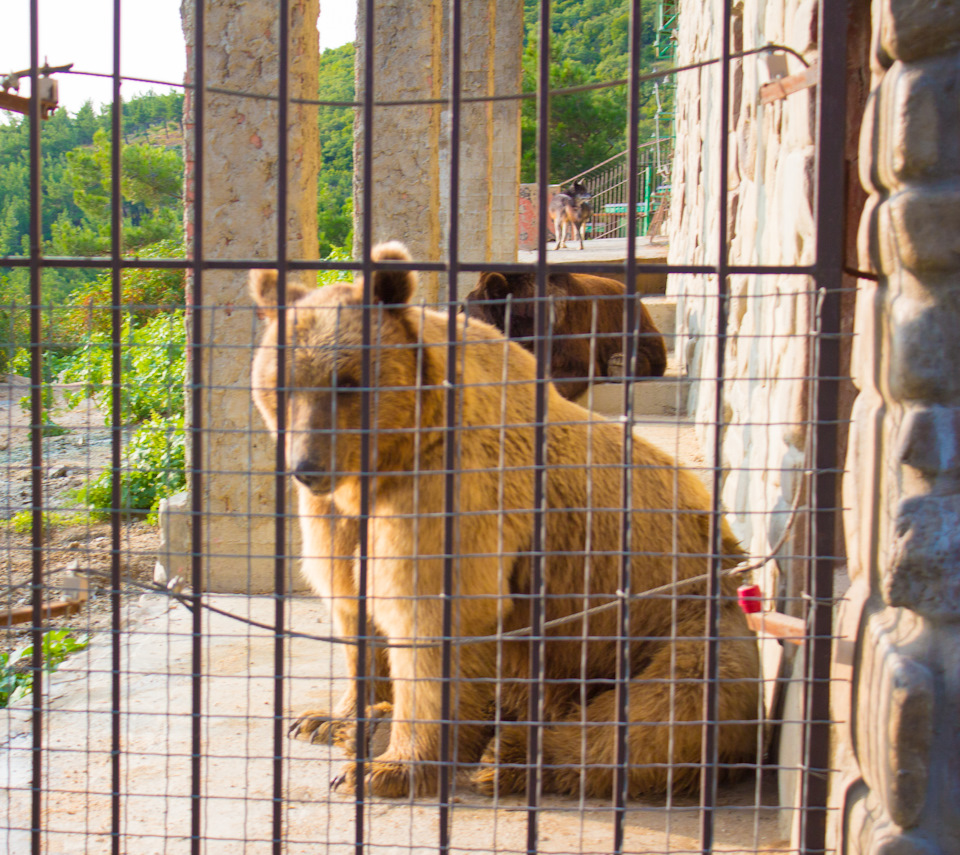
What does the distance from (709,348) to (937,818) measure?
4306 mm

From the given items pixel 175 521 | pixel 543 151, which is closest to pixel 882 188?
pixel 543 151

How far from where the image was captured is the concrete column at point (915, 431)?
6.50ft

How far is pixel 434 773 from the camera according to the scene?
3172mm

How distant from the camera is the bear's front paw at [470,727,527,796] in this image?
317 centimetres

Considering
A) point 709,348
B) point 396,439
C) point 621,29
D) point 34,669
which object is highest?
point 621,29

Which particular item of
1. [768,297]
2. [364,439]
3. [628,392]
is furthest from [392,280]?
[768,297]

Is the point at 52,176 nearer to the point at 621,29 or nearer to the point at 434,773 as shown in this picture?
the point at 621,29

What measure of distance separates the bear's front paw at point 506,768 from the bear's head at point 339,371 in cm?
103

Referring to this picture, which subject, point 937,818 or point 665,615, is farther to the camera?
point 665,615

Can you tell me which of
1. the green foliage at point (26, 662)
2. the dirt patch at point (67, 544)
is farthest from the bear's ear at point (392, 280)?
the green foliage at point (26, 662)

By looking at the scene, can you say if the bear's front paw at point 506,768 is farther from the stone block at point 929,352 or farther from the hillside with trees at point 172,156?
the hillside with trees at point 172,156

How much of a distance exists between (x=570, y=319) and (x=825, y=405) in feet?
18.9

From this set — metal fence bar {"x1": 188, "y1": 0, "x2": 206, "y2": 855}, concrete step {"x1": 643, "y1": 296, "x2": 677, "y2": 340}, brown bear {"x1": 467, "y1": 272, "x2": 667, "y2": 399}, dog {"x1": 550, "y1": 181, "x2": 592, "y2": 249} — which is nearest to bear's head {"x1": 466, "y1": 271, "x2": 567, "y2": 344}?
brown bear {"x1": 467, "y1": 272, "x2": 667, "y2": 399}

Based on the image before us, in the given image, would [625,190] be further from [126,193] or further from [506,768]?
[506,768]
